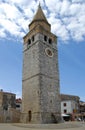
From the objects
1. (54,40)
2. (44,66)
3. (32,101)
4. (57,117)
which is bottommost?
(57,117)

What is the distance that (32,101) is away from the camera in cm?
3406

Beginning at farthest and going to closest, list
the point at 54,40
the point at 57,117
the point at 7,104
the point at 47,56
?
the point at 7,104 → the point at 54,40 → the point at 47,56 → the point at 57,117

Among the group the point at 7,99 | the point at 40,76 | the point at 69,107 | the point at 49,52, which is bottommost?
the point at 69,107

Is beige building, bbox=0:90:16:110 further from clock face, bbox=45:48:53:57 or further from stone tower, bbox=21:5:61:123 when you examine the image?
clock face, bbox=45:48:53:57

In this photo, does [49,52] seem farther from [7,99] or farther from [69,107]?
[69,107]

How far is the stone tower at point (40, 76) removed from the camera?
32969 millimetres

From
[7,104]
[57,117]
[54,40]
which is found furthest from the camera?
[7,104]

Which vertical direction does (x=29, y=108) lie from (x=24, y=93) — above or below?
below

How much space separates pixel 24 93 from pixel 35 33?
12.2m

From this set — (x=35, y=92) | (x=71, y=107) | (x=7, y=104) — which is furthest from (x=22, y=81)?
(x=71, y=107)

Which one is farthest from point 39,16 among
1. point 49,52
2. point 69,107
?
point 69,107

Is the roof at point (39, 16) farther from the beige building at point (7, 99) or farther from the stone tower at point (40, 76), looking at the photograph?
the beige building at point (7, 99)

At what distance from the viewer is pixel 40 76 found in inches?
1340

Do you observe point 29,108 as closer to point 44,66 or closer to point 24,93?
point 24,93
